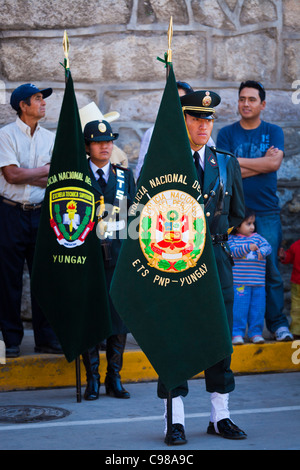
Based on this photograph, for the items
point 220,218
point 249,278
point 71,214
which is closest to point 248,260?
point 249,278

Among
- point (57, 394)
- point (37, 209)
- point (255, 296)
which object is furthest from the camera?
point (255, 296)

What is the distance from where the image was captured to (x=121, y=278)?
520cm

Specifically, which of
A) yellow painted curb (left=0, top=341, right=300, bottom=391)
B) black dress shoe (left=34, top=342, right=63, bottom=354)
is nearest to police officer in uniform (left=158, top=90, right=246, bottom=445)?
yellow painted curb (left=0, top=341, right=300, bottom=391)

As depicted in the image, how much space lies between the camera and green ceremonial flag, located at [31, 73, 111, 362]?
21.1 feet

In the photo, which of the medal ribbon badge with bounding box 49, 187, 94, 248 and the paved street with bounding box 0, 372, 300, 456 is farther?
the medal ribbon badge with bounding box 49, 187, 94, 248

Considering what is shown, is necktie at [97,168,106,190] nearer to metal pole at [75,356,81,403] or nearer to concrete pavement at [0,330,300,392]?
metal pole at [75,356,81,403]

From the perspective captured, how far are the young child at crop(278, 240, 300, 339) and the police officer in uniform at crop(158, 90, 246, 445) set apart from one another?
2696mm

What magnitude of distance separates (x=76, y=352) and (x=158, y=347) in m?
1.47

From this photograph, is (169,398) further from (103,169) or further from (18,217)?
(18,217)

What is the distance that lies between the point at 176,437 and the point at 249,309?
2.85m

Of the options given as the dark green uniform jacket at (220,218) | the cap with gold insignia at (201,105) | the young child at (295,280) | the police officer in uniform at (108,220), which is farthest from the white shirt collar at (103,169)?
the young child at (295,280)

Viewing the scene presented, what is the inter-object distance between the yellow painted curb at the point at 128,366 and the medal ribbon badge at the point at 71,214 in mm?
1156
